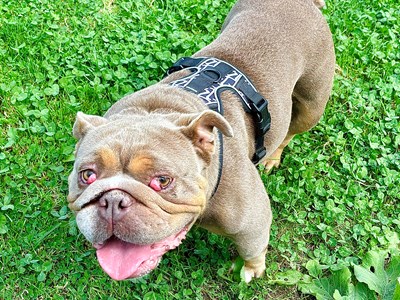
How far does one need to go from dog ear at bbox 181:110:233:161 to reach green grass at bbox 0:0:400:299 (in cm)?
148

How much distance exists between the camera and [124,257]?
2869mm

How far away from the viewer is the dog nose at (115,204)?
8.75ft

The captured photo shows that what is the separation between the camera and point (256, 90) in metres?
3.77

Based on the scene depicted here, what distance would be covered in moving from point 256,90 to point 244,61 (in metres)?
0.23

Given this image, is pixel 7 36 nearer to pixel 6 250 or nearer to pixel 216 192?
pixel 6 250

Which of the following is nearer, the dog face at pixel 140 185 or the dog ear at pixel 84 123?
the dog face at pixel 140 185

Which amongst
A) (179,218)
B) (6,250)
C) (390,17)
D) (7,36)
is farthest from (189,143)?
(390,17)

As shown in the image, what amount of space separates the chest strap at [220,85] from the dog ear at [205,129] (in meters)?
0.53

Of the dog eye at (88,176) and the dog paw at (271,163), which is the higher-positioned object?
the dog eye at (88,176)

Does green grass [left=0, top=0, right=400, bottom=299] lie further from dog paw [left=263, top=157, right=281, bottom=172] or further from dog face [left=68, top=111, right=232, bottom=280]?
dog face [left=68, top=111, right=232, bottom=280]

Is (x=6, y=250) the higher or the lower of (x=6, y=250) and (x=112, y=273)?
the lower

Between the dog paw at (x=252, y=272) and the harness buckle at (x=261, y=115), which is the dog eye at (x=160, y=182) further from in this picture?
the dog paw at (x=252, y=272)

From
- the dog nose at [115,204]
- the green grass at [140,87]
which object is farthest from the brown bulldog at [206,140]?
the green grass at [140,87]

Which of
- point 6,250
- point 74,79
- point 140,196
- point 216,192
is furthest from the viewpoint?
point 74,79
